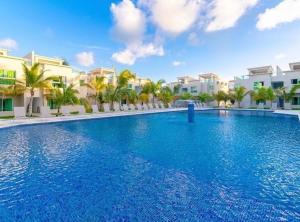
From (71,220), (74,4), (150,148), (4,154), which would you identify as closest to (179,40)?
(74,4)

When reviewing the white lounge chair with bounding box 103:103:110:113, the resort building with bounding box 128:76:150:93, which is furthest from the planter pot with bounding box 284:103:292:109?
the white lounge chair with bounding box 103:103:110:113

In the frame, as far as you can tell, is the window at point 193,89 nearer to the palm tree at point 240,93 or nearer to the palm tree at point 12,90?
the palm tree at point 240,93

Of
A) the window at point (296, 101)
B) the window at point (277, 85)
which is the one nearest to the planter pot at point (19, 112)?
the window at point (296, 101)

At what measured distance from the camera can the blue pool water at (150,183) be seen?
4.08m

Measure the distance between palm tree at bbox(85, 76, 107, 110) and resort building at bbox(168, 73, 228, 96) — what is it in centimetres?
2983

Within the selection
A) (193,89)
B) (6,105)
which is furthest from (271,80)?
(6,105)

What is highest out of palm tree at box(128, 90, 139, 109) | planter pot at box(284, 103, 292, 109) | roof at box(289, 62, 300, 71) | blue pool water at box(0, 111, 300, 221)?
Result: roof at box(289, 62, 300, 71)

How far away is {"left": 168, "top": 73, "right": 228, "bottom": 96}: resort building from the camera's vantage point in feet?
173

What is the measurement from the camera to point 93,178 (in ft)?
19.3

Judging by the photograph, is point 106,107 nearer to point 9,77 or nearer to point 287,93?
point 9,77

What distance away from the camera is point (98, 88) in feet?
95.5

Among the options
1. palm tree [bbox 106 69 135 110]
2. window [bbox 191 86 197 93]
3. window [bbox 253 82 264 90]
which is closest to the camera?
palm tree [bbox 106 69 135 110]

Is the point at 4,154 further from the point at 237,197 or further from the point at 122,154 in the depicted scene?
the point at 237,197

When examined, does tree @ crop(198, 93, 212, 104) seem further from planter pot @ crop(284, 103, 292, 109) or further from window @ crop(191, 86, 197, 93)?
planter pot @ crop(284, 103, 292, 109)
